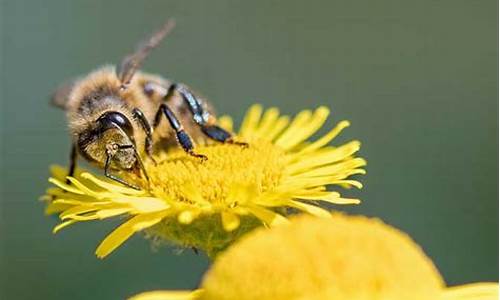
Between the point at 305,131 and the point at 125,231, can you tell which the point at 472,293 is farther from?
the point at 305,131

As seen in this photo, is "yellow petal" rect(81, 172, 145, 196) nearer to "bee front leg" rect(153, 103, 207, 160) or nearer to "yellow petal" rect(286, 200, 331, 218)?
"bee front leg" rect(153, 103, 207, 160)

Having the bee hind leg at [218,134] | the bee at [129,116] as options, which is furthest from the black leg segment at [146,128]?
the bee hind leg at [218,134]

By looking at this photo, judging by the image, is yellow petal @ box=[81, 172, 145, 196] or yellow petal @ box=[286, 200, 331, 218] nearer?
yellow petal @ box=[286, 200, 331, 218]

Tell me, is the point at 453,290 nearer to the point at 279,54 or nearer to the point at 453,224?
the point at 453,224

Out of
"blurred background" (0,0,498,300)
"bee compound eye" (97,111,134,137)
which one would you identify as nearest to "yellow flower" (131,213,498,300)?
"bee compound eye" (97,111,134,137)

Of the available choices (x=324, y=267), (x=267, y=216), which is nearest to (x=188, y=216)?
(x=267, y=216)
